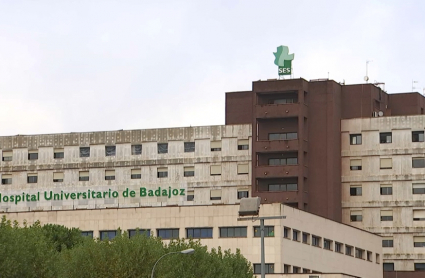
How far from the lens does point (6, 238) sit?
8362cm

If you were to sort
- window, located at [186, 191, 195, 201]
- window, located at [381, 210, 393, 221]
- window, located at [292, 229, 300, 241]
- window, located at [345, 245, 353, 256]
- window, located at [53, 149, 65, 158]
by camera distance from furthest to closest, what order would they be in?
window, located at [53, 149, 65, 158], window, located at [186, 191, 195, 201], window, located at [381, 210, 393, 221], window, located at [345, 245, 353, 256], window, located at [292, 229, 300, 241]

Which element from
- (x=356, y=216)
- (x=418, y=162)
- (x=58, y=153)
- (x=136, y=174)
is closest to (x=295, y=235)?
(x=356, y=216)

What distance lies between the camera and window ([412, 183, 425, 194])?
137000 millimetres

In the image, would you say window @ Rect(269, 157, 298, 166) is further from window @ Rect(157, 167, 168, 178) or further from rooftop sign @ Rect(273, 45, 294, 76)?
window @ Rect(157, 167, 168, 178)

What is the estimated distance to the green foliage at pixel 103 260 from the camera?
83.2m

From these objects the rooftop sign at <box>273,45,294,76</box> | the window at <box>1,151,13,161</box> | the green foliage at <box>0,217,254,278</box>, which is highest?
the rooftop sign at <box>273,45,294,76</box>

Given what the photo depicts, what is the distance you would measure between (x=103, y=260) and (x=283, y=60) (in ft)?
187

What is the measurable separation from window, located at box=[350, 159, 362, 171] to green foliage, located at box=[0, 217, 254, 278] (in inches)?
1800

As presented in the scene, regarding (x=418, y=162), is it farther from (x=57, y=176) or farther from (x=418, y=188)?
(x=57, y=176)

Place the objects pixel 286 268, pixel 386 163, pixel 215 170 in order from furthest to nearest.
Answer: pixel 215 170 → pixel 386 163 → pixel 286 268

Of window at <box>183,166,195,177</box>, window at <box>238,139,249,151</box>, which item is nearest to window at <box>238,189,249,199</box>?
window at <box>238,139,249,151</box>

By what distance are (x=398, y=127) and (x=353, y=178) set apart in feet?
25.5

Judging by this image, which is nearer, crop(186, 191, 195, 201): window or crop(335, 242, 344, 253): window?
crop(335, 242, 344, 253): window

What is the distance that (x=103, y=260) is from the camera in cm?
8900
